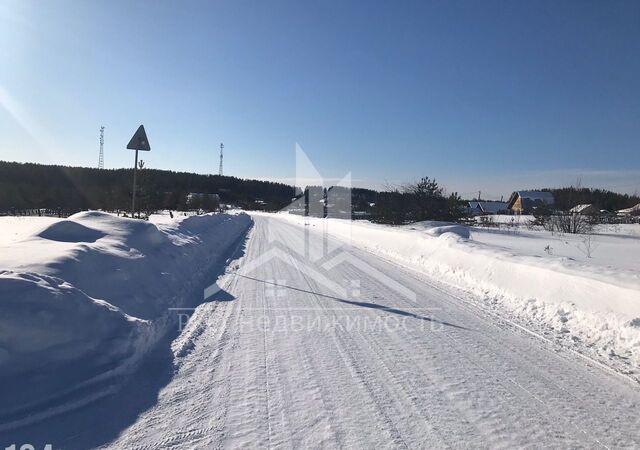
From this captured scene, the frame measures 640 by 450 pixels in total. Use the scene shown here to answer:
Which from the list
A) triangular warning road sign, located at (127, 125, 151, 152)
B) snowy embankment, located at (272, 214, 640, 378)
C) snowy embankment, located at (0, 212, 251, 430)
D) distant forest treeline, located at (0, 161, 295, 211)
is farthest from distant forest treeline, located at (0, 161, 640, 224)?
snowy embankment, located at (0, 212, 251, 430)

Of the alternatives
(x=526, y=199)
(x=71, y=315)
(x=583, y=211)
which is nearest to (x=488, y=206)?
(x=526, y=199)

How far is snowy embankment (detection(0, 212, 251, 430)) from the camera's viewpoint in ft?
11.1

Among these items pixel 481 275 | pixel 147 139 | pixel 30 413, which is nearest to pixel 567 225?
pixel 481 275

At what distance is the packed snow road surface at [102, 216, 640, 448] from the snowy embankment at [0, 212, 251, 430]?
662 mm

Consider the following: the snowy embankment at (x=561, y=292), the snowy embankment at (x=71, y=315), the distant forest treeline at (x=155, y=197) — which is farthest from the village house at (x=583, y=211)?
the snowy embankment at (x=71, y=315)

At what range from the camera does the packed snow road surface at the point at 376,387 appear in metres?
→ 2.85

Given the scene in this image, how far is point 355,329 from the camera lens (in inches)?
210

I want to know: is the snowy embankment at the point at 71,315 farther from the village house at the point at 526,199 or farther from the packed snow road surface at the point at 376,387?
the village house at the point at 526,199

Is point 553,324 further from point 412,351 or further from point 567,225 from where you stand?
point 567,225

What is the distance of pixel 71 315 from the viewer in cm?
421

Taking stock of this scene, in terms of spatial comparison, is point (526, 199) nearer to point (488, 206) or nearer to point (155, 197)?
point (488, 206)

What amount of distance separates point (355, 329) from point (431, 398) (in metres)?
2.00

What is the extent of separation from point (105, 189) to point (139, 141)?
170 feet

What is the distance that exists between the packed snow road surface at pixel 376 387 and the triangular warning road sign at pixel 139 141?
939cm
